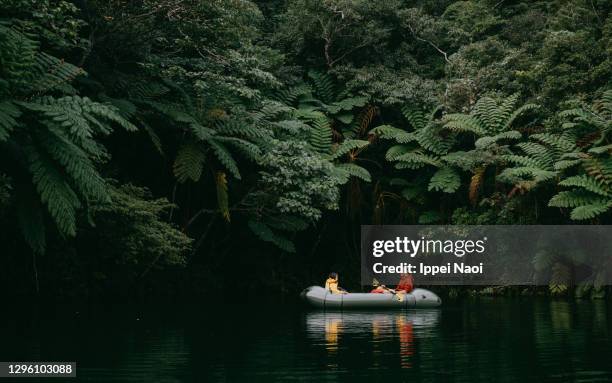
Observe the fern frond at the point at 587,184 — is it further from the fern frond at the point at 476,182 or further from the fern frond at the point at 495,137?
the fern frond at the point at 476,182

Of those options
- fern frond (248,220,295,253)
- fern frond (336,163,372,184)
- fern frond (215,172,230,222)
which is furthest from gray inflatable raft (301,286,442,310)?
fern frond (336,163,372,184)

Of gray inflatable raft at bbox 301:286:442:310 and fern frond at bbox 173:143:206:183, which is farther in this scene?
fern frond at bbox 173:143:206:183

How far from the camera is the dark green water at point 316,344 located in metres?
7.83

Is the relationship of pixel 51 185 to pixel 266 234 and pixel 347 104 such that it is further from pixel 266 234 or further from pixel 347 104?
pixel 347 104

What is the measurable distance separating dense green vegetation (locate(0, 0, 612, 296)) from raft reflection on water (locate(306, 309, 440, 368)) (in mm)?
3149

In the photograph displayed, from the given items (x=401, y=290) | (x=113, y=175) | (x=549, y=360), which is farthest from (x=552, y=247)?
(x=549, y=360)

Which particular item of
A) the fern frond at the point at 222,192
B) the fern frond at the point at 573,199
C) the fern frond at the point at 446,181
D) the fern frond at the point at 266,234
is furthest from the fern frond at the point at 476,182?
the fern frond at the point at 222,192

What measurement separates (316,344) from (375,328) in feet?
7.83

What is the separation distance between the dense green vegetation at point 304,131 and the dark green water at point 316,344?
2179 mm

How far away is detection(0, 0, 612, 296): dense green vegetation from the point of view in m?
16.0

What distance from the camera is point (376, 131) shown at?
2095 cm

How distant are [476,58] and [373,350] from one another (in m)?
12.7

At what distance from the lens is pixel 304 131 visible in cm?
1995

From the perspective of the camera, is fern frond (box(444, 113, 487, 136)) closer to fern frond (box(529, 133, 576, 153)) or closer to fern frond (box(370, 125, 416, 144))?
fern frond (box(370, 125, 416, 144))
